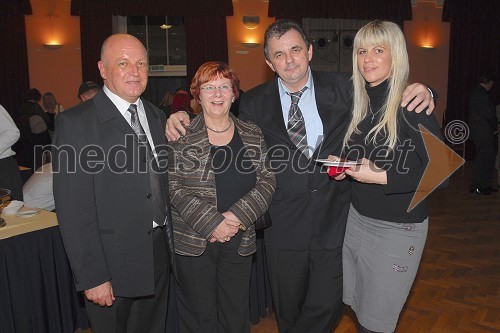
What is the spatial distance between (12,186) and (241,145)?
2.86m

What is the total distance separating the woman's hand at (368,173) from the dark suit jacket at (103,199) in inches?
37.5

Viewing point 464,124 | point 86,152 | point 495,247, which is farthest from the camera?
point 464,124

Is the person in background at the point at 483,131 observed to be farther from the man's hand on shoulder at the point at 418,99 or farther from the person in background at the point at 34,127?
the person in background at the point at 34,127

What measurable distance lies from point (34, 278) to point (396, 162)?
2.23m

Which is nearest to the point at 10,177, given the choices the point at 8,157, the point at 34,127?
the point at 8,157

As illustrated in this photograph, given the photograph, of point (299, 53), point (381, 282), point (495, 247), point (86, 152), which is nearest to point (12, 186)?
point (86, 152)

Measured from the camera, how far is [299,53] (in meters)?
2.39

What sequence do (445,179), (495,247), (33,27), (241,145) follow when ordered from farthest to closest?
1. (33,27)
2. (495,247)
3. (241,145)
4. (445,179)

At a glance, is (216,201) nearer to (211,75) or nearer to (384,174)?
(211,75)

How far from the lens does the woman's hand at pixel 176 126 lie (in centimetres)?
226

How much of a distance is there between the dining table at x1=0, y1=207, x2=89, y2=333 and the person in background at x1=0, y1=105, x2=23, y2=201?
124cm

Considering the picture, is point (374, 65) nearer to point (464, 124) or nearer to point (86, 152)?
point (86, 152)

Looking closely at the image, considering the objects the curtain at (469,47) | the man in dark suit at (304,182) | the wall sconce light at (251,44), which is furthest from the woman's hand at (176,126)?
the curtain at (469,47)

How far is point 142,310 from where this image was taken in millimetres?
2264
